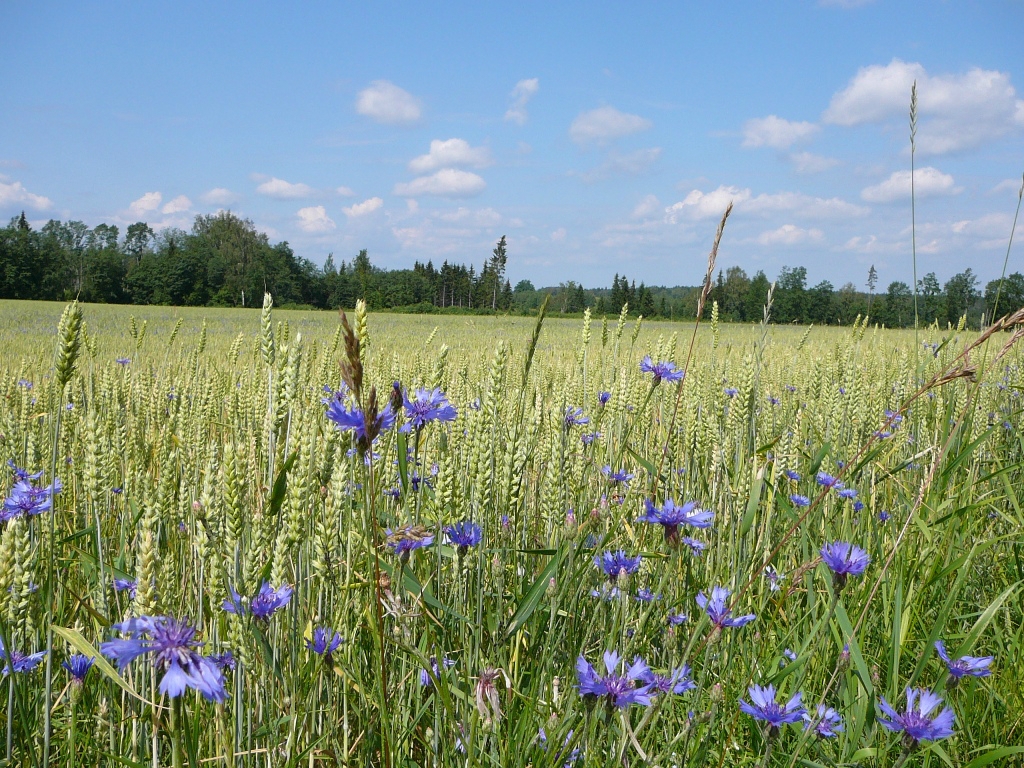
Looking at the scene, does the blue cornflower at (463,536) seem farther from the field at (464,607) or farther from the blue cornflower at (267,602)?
the blue cornflower at (267,602)

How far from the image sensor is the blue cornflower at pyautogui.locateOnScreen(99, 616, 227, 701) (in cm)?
80

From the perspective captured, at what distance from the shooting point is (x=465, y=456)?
2004 mm

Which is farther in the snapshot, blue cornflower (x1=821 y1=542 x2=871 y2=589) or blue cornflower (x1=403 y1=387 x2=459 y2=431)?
blue cornflower (x1=403 y1=387 x2=459 y2=431)

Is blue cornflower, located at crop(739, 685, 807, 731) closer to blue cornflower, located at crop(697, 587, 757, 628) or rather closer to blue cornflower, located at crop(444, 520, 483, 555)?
blue cornflower, located at crop(697, 587, 757, 628)

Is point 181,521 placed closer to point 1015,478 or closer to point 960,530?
point 960,530

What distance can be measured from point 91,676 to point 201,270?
2077 inches

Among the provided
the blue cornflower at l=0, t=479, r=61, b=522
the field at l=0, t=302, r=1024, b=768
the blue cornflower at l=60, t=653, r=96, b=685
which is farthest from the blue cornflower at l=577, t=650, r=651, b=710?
the blue cornflower at l=0, t=479, r=61, b=522

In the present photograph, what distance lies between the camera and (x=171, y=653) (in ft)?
2.73

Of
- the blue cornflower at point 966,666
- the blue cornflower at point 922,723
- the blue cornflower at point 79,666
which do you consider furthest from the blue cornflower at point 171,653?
the blue cornflower at point 966,666

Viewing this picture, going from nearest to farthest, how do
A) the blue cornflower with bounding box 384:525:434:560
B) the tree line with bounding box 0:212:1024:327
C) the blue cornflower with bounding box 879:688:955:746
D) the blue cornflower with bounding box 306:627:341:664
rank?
the blue cornflower with bounding box 384:525:434:560 → the blue cornflower with bounding box 879:688:955:746 → the blue cornflower with bounding box 306:627:341:664 → the tree line with bounding box 0:212:1024:327

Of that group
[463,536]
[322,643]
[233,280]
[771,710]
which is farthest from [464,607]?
[233,280]

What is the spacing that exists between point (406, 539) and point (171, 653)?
40cm

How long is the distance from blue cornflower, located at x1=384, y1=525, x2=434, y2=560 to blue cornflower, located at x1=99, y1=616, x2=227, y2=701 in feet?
0.91

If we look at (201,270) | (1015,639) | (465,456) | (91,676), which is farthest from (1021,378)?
(201,270)
